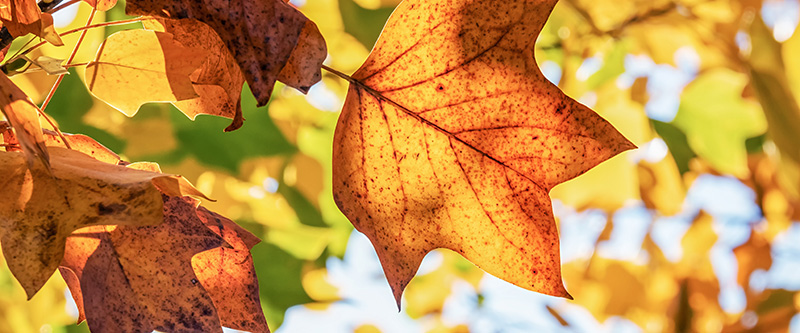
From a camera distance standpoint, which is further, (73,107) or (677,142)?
(677,142)

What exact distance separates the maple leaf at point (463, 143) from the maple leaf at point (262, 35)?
0.08m

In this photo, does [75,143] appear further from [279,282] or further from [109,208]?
[279,282]

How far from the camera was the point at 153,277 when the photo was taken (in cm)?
35

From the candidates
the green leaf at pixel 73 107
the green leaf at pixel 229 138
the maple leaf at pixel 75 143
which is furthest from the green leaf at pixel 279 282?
the maple leaf at pixel 75 143

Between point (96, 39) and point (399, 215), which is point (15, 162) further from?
point (96, 39)

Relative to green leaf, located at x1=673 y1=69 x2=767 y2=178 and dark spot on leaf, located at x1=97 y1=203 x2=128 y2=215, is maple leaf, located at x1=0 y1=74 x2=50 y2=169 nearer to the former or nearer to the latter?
dark spot on leaf, located at x1=97 y1=203 x2=128 y2=215

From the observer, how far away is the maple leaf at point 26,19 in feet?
0.90

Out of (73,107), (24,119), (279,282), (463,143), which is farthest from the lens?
(279,282)

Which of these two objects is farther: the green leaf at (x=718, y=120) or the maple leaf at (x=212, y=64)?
the green leaf at (x=718, y=120)

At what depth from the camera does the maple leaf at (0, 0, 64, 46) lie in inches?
10.8

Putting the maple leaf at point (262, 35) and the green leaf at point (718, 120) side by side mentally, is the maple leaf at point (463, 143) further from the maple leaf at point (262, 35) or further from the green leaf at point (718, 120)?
the green leaf at point (718, 120)

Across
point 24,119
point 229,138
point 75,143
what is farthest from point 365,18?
point 24,119

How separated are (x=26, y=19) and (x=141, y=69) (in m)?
0.07

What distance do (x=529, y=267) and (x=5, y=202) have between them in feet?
0.87
